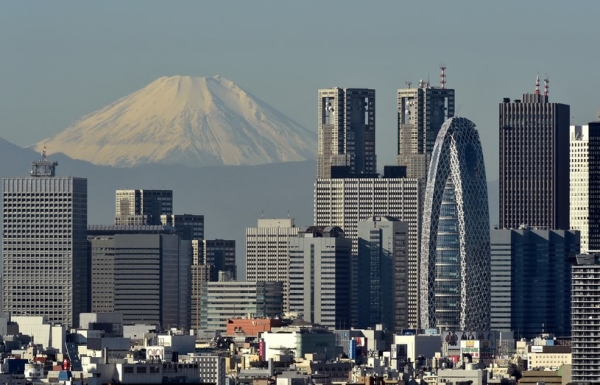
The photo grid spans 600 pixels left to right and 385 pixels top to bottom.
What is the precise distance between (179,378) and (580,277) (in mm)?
59925

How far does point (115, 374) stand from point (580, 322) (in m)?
60.7

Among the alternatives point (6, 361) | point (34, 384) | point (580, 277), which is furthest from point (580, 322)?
point (34, 384)

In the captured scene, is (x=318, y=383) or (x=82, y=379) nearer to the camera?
(x=82, y=379)

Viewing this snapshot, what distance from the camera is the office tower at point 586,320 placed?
7702 inches

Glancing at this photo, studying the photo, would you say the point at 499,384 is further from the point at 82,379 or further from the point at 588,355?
the point at 82,379

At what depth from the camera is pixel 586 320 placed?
198 metres

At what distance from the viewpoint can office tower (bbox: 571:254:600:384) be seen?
196 m

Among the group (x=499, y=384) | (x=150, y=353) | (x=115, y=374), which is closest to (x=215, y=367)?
(x=150, y=353)

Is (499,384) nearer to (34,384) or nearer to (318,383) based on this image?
(318,383)

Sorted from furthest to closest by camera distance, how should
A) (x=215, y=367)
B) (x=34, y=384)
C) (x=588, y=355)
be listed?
1. (x=588, y=355)
2. (x=215, y=367)
3. (x=34, y=384)

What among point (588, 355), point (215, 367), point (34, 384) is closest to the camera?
point (34, 384)

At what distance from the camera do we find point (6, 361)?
183875 millimetres

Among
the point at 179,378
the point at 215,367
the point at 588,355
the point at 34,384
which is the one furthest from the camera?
the point at 588,355

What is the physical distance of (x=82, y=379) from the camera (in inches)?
5891
